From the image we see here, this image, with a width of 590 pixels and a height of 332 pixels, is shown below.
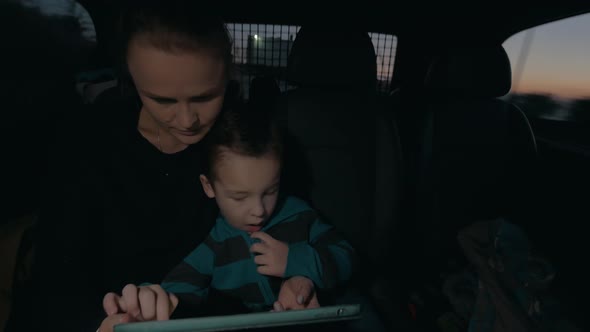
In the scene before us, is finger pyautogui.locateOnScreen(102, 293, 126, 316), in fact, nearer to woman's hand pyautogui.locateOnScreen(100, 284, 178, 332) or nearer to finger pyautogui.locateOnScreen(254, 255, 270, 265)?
woman's hand pyautogui.locateOnScreen(100, 284, 178, 332)

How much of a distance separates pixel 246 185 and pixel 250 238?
0.60 feet

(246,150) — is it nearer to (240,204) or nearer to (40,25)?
(240,204)

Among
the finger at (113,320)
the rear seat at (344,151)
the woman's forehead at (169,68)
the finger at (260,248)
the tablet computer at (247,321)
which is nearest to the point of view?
the tablet computer at (247,321)

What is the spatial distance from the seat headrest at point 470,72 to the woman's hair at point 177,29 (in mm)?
1181

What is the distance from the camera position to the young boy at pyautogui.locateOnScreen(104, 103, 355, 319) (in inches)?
39.6

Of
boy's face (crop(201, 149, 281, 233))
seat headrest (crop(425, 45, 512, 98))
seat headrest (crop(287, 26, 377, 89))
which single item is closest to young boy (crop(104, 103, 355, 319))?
boy's face (crop(201, 149, 281, 233))

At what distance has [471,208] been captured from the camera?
73.6 inches

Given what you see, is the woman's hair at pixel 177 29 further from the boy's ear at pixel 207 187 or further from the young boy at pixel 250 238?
the boy's ear at pixel 207 187

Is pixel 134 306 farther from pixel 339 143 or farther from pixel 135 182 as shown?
pixel 339 143

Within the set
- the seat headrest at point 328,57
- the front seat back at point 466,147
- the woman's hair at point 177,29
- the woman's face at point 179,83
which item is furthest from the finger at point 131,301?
the front seat back at point 466,147

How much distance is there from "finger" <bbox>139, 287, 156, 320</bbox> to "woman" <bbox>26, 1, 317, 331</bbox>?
30cm

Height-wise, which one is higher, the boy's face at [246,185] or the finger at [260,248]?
the boy's face at [246,185]

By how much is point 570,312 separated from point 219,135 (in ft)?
4.14

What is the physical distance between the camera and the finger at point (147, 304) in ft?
2.50
